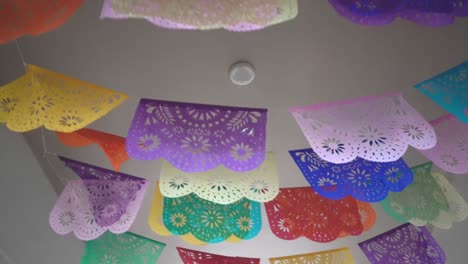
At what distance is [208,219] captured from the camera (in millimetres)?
1744

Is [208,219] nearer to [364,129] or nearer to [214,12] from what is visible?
[364,129]

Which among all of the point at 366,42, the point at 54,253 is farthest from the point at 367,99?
the point at 54,253

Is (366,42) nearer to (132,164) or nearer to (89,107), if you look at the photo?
(89,107)

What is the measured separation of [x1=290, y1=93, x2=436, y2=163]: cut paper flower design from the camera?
1396mm

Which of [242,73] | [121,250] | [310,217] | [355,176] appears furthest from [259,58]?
[121,250]

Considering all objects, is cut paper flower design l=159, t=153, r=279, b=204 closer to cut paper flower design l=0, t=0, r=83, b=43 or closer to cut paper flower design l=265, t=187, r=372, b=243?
cut paper flower design l=265, t=187, r=372, b=243

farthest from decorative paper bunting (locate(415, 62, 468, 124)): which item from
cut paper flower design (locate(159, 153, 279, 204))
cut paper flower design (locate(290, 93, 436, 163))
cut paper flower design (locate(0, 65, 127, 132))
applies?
cut paper flower design (locate(0, 65, 127, 132))

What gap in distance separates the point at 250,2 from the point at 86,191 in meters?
Result: 1.00

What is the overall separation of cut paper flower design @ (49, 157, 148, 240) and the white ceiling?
8.4 inches

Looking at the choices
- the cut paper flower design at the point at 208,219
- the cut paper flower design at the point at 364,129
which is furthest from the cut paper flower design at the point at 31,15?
the cut paper flower design at the point at 208,219

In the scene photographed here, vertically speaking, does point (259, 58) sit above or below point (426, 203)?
above

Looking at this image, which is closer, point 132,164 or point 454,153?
point 454,153

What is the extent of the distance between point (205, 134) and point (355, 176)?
56cm

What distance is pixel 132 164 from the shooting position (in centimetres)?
195
